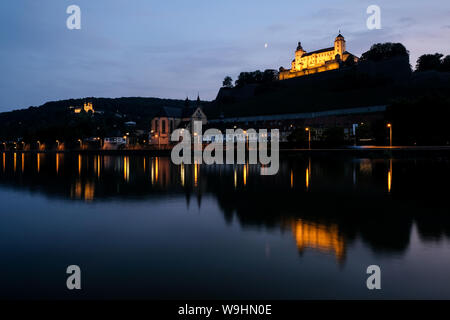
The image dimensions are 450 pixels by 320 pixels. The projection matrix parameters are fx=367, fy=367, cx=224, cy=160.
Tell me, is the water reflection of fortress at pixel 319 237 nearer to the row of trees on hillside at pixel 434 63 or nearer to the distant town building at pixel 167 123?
the distant town building at pixel 167 123

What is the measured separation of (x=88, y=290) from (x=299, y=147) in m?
66.0

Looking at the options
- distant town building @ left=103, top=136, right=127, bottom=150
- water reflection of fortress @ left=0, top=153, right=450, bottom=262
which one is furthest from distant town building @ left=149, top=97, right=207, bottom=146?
water reflection of fortress @ left=0, top=153, right=450, bottom=262

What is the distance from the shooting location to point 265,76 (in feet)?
575

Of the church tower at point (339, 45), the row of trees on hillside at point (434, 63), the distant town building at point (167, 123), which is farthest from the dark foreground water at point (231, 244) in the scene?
the church tower at point (339, 45)

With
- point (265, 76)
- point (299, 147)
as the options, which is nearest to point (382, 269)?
point (299, 147)

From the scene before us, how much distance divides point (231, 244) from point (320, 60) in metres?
166

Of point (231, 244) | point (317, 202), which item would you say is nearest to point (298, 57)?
point (317, 202)

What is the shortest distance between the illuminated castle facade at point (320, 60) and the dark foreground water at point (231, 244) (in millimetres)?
140165

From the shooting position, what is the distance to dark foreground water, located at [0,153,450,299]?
759 centimetres

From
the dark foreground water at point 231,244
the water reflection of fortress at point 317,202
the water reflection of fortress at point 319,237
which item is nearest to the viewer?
the dark foreground water at point 231,244

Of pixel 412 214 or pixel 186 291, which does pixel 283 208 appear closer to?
pixel 412 214

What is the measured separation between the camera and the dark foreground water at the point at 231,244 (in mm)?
7590

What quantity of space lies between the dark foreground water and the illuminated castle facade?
140165 millimetres

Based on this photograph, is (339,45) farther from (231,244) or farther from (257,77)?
(231,244)
